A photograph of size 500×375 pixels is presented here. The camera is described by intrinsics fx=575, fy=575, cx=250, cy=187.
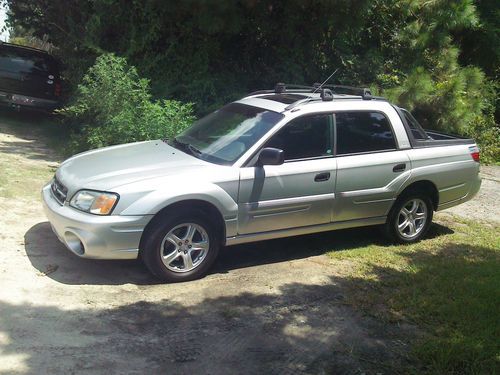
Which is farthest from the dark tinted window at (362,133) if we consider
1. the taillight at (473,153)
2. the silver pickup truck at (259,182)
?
the taillight at (473,153)

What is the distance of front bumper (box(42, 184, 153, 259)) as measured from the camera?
4.78 m

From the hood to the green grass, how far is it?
6.45ft

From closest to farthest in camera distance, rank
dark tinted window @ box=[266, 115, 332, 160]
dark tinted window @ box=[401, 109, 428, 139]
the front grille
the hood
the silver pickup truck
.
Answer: the silver pickup truck
the hood
the front grille
dark tinted window @ box=[266, 115, 332, 160]
dark tinted window @ box=[401, 109, 428, 139]

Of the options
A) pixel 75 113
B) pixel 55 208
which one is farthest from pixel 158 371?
pixel 75 113

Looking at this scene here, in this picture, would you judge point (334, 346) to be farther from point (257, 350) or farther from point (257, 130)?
point (257, 130)

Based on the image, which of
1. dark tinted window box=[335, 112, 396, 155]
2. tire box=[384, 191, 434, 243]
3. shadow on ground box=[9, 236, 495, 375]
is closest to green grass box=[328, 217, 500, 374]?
shadow on ground box=[9, 236, 495, 375]

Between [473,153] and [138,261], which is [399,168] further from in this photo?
[138,261]

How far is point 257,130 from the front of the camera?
5684mm

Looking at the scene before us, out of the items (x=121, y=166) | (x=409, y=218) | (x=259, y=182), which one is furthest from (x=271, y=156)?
(x=409, y=218)

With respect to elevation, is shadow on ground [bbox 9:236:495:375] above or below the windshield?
below

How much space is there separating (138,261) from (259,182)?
140 cm

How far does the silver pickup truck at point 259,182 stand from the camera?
16.1ft

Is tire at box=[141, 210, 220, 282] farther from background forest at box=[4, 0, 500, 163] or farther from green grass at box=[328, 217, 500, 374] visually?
background forest at box=[4, 0, 500, 163]

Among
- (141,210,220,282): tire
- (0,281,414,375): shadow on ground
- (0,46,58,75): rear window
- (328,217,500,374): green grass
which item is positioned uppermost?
(0,46,58,75): rear window
